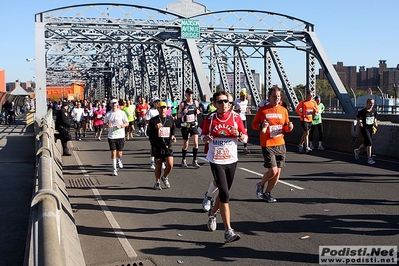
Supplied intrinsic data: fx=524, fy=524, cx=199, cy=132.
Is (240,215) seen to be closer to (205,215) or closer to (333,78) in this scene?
(205,215)

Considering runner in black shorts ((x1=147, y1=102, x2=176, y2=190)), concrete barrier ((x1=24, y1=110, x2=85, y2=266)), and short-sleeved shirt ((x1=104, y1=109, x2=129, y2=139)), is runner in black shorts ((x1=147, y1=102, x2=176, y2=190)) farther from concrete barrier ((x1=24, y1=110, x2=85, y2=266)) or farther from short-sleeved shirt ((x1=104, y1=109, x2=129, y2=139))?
concrete barrier ((x1=24, y1=110, x2=85, y2=266))

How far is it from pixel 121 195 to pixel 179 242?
358 centimetres

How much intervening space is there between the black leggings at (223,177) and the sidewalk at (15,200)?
8.58ft

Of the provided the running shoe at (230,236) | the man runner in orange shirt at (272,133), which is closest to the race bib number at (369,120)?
the man runner in orange shirt at (272,133)

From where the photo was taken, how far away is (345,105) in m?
32.8

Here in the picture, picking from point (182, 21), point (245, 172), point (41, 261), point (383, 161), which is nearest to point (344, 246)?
point (41, 261)

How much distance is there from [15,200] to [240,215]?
4.66 metres

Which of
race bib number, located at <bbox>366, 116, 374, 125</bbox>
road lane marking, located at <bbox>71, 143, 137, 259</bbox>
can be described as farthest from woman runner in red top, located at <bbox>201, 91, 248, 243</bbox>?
race bib number, located at <bbox>366, 116, 374, 125</bbox>

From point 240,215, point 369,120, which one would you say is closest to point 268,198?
point 240,215

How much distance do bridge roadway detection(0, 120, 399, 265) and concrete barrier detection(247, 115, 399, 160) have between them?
1.31 m

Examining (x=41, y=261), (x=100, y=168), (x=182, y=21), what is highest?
(x=182, y=21)

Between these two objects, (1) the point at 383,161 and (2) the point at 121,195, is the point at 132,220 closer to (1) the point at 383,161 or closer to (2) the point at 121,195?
(2) the point at 121,195

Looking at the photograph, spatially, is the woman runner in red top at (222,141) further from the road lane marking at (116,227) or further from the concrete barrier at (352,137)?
the concrete barrier at (352,137)

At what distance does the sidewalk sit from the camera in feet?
22.8
